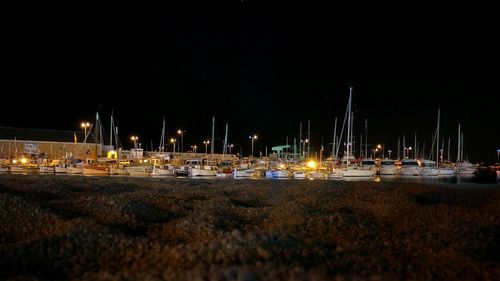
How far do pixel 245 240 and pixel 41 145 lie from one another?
98.7 m

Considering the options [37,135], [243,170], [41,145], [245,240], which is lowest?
[243,170]

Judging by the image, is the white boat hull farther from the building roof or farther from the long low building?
the building roof

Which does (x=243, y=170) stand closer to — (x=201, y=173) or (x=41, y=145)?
(x=201, y=173)

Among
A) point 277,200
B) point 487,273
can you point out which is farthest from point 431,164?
point 487,273

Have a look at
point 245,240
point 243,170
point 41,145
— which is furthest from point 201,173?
point 245,240

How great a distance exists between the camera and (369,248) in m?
Answer: 14.5

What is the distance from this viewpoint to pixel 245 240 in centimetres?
1259

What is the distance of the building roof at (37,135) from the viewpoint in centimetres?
10000

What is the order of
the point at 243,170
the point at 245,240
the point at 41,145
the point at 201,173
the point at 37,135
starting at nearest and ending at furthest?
the point at 245,240
the point at 243,170
the point at 201,173
the point at 41,145
the point at 37,135

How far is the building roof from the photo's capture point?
3937 inches

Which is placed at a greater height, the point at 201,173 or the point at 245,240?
the point at 245,240

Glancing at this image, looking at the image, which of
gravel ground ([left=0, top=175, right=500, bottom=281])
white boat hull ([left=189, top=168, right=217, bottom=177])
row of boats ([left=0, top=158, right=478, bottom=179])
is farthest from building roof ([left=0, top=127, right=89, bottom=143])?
gravel ground ([left=0, top=175, right=500, bottom=281])

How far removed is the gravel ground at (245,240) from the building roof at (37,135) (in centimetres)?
8298

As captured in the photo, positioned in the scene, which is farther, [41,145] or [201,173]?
[41,145]
